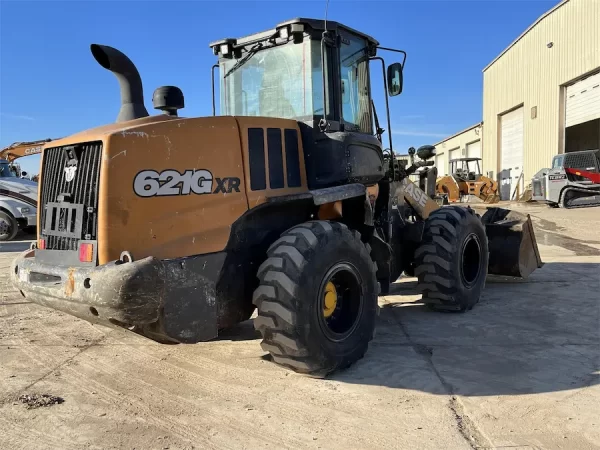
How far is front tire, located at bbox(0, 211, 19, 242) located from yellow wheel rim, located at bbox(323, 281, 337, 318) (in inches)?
553

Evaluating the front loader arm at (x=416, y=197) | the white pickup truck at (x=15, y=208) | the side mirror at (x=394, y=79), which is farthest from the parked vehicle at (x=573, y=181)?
the white pickup truck at (x=15, y=208)

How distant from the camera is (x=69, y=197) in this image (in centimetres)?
365

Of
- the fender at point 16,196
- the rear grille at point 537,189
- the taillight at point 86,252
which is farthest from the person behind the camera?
the rear grille at point 537,189

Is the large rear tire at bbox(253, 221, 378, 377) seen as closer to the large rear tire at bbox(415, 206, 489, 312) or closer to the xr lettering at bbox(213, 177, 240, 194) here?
the xr lettering at bbox(213, 177, 240, 194)

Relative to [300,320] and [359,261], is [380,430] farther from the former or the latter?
[359,261]

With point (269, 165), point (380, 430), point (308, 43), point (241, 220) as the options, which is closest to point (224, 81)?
point (308, 43)

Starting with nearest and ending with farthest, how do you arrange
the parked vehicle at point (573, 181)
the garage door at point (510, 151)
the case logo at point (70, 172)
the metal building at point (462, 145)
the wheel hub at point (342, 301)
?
the case logo at point (70, 172) < the wheel hub at point (342, 301) < the parked vehicle at point (573, 181) < the garage door at point (510, 151) < the metal building at point (462, 145)

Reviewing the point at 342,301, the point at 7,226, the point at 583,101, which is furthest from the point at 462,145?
the point at 342,301

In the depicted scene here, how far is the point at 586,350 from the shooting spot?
14.2ft

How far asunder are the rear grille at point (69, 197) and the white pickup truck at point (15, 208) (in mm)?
12367

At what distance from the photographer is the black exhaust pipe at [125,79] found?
4168mm

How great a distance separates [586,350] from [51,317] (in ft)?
18.3

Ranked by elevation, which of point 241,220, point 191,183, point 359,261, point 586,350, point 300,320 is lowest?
point 586,350

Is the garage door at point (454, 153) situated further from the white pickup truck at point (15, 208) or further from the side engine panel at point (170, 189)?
the side engine panel at point (170, 189)
